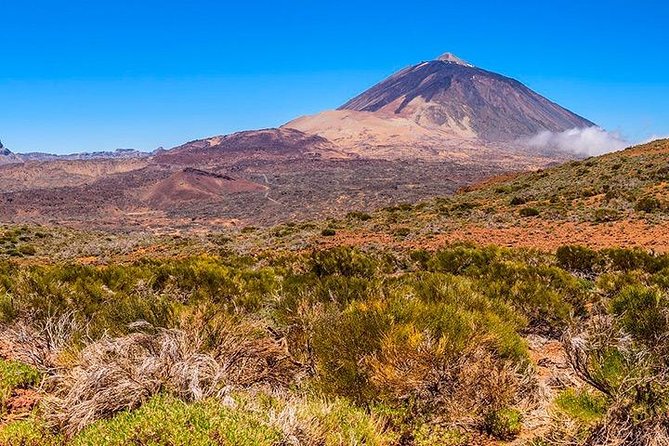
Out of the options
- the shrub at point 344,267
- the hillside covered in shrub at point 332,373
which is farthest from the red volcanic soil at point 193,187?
the hillside covered in shrub at point 332,373

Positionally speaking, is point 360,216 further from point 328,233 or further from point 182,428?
point 182,428

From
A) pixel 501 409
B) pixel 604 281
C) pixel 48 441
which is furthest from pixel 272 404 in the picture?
pixel 604 281

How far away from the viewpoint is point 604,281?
29.8 feet

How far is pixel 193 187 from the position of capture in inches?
2972

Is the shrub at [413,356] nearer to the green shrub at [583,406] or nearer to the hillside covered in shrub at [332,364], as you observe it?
the hillside covered in shrub at [332,364]

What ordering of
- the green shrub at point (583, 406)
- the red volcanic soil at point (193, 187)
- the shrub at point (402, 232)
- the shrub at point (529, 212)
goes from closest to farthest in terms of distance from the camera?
the green shrub at point (583, 406) → the shrub at point (402, 232) → the shrub at point (529, 212) → the red volcanic soil at point (193, 187)

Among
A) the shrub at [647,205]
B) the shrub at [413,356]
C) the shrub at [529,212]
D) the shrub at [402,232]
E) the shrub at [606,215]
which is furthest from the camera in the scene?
the shrub at [529,212]

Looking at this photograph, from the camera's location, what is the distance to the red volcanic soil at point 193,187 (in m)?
72.7

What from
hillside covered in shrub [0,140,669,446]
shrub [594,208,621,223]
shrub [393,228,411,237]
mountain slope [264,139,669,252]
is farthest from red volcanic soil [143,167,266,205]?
hillside covered in shrub [0,140,669,446]

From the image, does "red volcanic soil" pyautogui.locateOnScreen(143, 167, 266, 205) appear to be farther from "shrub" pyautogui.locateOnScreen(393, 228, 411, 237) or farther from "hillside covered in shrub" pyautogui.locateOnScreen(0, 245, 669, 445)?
"hillside covered in shrub" pyautogui.locateOnScreen(0, 245, 669, 445)

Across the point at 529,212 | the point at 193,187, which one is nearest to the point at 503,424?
the point at 529,212

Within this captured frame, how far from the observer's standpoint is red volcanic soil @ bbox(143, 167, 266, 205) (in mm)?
72688

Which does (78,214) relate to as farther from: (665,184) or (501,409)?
(501,409)

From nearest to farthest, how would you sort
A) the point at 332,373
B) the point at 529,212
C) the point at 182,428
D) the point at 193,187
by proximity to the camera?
the point at 182,428 → the point at 332,373 → the point at 529,212 → the point at 193,187
